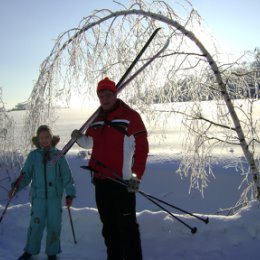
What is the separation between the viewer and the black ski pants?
10.4 ft

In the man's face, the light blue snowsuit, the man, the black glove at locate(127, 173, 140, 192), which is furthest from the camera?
the light blue snowsuit

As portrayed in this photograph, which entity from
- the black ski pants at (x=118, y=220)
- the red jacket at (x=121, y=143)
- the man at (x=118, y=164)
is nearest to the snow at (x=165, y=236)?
the black ski pants at (x=118, y=220)

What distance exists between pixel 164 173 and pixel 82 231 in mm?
6577

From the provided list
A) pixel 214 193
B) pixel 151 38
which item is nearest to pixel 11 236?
pixel 151 38

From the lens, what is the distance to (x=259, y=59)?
4152 mm

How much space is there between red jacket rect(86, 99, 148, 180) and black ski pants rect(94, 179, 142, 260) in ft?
0.48

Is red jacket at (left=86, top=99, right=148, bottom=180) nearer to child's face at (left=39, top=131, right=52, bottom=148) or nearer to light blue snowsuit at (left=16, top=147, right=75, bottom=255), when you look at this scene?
light blue snowsuit at (left=16, top=147, right=75, bottom=255)

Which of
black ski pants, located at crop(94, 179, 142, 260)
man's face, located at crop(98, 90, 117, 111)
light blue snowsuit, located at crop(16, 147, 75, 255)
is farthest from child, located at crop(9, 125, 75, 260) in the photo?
man's face, located at crop(98, 90, 117, 111)

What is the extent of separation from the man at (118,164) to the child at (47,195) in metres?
0.53

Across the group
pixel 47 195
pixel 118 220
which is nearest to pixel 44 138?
pixel 47 195

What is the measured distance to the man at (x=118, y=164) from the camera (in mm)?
3076

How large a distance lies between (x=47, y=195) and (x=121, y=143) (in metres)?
1.11

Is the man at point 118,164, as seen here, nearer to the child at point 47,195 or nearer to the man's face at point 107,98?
the man's face at point 107,98

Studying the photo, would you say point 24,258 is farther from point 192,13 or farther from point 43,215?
point 192,13
